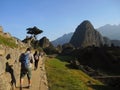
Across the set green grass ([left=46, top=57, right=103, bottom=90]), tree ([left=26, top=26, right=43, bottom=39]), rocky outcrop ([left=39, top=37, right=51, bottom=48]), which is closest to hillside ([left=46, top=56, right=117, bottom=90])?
green grass ([left=46, top=57, right=103, bottom=90])

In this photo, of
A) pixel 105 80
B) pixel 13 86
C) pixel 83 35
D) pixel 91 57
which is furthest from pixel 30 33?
pixel 13 86

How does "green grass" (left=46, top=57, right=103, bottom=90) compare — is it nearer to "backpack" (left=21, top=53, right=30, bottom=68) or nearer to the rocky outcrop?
"backpack" (left=21, top=53, right=30, bottom=68)

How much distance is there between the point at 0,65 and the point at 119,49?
7996cm

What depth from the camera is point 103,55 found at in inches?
3482

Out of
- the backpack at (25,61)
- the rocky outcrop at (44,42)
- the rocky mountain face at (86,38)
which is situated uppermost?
the rocky mountain face at (86,38)

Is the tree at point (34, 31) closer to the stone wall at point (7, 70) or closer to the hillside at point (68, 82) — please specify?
the hillside at point (68, 82)

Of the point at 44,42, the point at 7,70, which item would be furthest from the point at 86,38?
the point at 7,70

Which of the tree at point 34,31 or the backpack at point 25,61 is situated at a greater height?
the tree at point 34,31

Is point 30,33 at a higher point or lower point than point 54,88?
higher

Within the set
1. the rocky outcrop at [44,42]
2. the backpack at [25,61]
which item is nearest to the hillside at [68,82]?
the backpack at [25,61]

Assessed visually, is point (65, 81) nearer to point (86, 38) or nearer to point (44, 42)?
point (44, 42)

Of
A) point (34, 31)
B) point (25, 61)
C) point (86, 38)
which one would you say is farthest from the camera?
point (86, 38)

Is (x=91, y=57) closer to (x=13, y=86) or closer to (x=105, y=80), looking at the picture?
(x=105, y=80)

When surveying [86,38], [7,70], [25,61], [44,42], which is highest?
[86,38]
